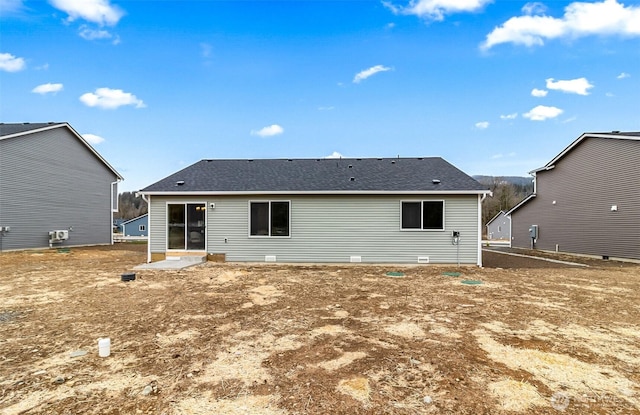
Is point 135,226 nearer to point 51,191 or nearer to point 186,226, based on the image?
point 51,191

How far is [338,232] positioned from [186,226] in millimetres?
5287

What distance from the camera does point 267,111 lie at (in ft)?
68.7

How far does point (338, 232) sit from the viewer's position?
11.1 m

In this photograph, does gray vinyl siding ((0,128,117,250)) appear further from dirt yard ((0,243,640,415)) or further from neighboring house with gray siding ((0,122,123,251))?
dirt yard ((0,243,640,415))

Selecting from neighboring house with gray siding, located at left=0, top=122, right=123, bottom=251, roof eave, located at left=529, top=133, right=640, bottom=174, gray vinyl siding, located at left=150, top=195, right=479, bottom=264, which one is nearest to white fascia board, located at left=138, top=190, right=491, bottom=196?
gray vinyl siding, located at left=150, top=195, right=479, bottom=264

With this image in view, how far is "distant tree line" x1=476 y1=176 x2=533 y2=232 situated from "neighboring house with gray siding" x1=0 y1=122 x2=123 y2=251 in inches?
1572

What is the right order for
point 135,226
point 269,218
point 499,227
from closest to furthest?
point 269,218 → point 499,227 → point 135,226

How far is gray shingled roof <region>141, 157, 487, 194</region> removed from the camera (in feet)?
36.0

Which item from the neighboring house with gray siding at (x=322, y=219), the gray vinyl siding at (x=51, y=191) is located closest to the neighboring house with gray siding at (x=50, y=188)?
the gray vinyl siding at (x=51, y=191)

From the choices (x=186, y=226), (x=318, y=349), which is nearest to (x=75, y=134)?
(x=186, y=226)

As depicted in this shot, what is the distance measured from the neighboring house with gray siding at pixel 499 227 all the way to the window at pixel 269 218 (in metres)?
36.6

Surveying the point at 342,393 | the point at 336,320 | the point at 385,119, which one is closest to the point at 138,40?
the point at 385,119

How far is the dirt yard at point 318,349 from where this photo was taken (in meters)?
2.72

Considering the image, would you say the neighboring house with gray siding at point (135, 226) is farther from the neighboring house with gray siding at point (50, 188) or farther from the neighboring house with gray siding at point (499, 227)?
the neighboring house with gray siding at point (499, 227)
